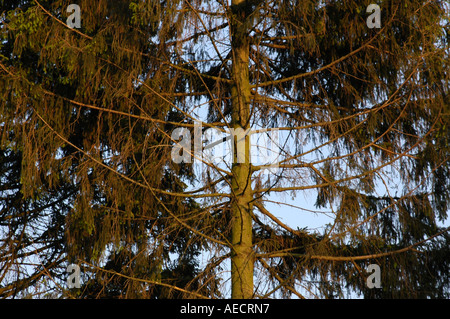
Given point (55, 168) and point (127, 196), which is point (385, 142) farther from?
point (55, 168)

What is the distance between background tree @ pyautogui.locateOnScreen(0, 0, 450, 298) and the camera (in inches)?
271

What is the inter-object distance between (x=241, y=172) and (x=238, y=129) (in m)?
0.51

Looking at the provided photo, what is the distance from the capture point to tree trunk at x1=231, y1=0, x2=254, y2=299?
6.57m

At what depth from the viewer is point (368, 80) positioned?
777 centimetres

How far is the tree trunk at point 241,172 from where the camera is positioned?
657 centimetres

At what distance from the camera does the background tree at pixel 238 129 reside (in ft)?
22.6

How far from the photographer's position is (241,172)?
7.12 m

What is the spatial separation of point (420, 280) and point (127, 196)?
11.8ft

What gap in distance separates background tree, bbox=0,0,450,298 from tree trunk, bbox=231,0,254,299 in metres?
0.02

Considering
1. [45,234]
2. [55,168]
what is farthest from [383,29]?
[45,234]

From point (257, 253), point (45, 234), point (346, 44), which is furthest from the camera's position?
point (45, 234)

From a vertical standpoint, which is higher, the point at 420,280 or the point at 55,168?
the point at 55,168

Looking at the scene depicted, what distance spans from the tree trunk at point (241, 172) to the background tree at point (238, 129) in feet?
0.06

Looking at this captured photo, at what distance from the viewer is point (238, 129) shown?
707cm
